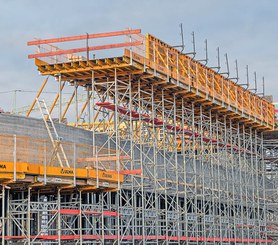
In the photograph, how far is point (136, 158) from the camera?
160 feet

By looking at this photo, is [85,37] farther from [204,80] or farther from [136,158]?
[204,80]

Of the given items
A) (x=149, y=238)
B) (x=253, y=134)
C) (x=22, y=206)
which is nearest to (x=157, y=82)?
(x=149, y=238)

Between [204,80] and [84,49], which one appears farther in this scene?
[204,80]

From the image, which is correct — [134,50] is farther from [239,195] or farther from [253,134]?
[253,134]

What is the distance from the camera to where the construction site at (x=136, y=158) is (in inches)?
1371

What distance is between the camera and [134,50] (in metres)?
45.5

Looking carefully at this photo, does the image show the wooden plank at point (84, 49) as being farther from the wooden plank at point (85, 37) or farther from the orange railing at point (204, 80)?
the orange railing at point (204, 80)

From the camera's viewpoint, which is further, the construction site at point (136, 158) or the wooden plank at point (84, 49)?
the wooden plank at point (84, 49)

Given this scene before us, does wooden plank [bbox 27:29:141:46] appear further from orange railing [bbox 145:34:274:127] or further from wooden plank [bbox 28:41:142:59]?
orange railing [bbox 145:34:274:127]

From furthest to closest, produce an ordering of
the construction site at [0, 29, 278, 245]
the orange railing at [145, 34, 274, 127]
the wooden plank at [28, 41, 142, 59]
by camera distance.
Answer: the orange railing at [145, 34, 274, 127] < the wooden plank at [28, 41, 142, 59] < the construction site at [0, 29, 278, 245]

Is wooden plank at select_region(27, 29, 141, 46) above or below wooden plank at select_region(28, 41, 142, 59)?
above

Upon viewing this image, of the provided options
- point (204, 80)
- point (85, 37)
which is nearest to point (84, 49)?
point (85, 37)

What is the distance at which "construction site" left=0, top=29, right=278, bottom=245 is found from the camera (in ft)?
114

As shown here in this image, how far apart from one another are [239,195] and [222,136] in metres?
5.50
